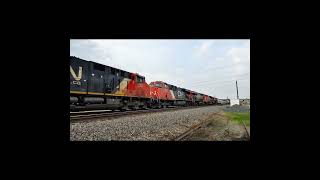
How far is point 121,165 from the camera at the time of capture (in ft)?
10.6

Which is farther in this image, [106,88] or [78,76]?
[106,88]

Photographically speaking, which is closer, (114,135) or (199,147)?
(199,147)

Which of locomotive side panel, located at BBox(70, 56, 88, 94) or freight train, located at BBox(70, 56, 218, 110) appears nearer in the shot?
locomotive side panel, located at BBox(70, 56, 88, 94)

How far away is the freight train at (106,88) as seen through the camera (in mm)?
13812

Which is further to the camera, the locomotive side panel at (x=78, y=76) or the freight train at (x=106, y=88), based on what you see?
the freight train at (x=106, y=88)

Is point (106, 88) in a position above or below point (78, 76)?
below

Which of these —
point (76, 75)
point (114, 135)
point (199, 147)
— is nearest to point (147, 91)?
point (76, 75)

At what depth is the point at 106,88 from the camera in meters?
16.5

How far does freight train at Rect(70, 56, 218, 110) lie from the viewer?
13812 mm
